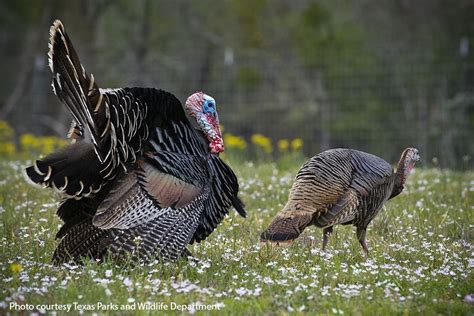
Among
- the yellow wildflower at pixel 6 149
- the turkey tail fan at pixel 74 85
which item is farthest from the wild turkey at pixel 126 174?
the yellow wildflower at pixel 6 149

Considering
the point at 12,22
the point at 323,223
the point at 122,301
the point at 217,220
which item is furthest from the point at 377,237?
the point at 12,22

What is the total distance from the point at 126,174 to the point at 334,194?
1.63 meters

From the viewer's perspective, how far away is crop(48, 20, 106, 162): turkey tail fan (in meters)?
4.91

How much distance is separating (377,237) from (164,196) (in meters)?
2.30

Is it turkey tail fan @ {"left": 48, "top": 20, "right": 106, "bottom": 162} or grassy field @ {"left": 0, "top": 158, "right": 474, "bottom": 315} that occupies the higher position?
turkey tail fan @ {"left": 48, "top": 20, "right": 106, "bottom": 162}

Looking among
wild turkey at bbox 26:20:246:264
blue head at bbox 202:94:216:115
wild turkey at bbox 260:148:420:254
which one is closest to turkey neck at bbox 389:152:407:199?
wild turkey at bbox 260:148:420:254

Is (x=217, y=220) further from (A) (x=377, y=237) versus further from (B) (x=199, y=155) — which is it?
(A) (x=377, y=237)

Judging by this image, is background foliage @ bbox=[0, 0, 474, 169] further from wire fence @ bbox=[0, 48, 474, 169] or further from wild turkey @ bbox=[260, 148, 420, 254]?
wild turkey @ bbox=[260, 148, 420, 254]

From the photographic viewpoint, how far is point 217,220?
5.98 m

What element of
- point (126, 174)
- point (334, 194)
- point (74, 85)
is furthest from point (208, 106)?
point (74, 85)

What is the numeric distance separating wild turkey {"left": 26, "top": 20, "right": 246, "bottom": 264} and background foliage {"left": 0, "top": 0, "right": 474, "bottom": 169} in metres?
7.46

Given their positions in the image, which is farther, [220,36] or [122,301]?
[220,36]

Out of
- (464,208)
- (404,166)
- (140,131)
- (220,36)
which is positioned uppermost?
(220,36)

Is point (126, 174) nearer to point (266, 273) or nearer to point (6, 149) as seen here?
point (266, 273)
